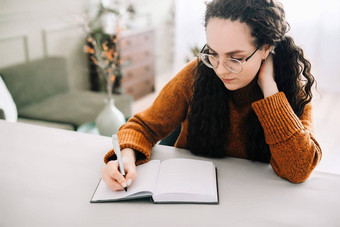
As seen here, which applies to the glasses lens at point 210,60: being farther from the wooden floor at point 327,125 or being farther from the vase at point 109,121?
the wooden floor at point 327,125

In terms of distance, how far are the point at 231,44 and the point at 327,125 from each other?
2.44 metres

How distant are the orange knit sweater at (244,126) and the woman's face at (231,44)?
121mm

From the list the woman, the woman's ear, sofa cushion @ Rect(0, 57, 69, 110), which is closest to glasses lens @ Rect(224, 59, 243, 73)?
the woman

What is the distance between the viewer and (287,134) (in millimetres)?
985

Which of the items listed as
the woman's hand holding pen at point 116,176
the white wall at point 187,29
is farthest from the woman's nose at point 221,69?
the white wall at point 187,29

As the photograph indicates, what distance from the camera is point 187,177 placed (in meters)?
0.90

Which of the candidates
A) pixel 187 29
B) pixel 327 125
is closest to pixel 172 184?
pixel 327 125

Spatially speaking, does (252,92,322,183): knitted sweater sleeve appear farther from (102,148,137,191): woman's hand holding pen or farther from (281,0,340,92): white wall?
(281,0,340,92): white wall

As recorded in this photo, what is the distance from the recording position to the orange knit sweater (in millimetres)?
972

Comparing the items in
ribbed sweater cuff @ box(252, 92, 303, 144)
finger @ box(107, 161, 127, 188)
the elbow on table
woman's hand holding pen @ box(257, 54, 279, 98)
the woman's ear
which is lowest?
the elbow on table

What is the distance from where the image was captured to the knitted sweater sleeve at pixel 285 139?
→ 94 centimetres

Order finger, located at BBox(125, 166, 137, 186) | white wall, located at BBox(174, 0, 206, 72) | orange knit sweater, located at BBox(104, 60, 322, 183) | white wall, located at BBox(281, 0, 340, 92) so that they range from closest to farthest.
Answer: finger, located at BBox(125, 166, 137, 186) < orange knit sweater, located at BBox(104, 60, 322, 183) < white wall, located at BBox(281, 0, 340, 92) < white wall, located at BBox(174, 0, 206, 72)

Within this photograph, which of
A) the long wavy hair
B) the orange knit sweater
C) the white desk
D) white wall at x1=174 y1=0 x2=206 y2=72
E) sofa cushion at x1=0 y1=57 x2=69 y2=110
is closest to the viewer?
the white desk

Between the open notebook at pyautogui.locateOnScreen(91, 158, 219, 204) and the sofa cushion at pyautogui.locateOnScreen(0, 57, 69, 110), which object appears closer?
the open notebook at pyautogui.locateOnScreen(91, 158, 219, 204)
